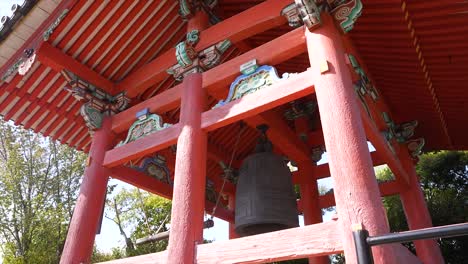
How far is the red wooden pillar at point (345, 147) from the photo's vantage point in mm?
2008

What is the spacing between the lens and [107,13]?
12.5 feet

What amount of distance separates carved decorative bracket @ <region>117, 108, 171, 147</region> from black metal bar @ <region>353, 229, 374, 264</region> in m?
2.85

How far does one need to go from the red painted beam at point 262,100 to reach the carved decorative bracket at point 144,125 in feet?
2.24

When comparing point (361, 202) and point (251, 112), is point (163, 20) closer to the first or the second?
point (251, 112)

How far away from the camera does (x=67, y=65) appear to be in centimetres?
390

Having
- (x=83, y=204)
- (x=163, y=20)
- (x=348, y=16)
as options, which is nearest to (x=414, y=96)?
(x=348, y=16)

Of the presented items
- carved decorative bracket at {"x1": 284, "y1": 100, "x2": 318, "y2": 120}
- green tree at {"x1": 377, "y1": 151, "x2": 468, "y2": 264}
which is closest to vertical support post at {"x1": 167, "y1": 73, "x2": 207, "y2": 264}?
carved decorative bracket at {"x1": 284, "y1": 100, "x2": 318, "y2": 120}

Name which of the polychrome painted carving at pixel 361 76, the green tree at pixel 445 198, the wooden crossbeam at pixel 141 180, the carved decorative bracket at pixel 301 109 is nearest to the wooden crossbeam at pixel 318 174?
the carved decorative bracket at pixel 301 109

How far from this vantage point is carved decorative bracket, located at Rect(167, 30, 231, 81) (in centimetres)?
367

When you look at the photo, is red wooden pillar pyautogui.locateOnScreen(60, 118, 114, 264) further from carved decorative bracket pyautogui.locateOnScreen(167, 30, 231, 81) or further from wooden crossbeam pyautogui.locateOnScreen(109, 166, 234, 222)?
carved decorative bracket pyautogui.locateOnScreen(167, 30, 231, 81)

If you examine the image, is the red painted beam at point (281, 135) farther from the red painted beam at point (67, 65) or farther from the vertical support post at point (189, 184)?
the red painted beam at point (67, 65)

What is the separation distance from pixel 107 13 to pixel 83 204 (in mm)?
2057

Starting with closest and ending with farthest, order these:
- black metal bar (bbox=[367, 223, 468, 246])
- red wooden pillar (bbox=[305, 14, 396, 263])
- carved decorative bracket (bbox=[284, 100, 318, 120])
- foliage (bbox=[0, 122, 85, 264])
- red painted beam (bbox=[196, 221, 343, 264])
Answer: black metal bar (bbox=[367, 223, 468, 246])
red wooden pillar (bbox=[305, 14, 396, 263])
red painted beam (bbox=[196, 221, 343, 264])
carved decorative bracket (bbox=[284, 100, 318, 120])
foliage (bbox=[0, 122, 85, 264])

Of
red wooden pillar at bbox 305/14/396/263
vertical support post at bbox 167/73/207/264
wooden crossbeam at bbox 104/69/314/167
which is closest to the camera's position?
red wooden pillar at bbox 305/14/396/263
